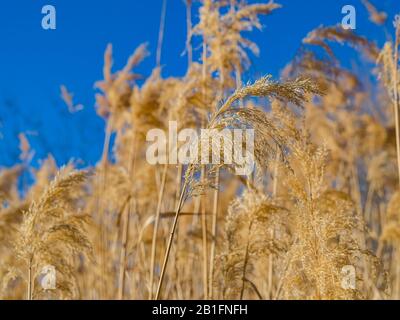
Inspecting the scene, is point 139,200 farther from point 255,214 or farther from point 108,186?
point 255,214

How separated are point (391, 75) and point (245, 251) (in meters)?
1.53

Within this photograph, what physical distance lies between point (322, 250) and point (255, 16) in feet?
8.31

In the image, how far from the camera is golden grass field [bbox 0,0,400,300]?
8.57 ft

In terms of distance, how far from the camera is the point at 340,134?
7016 mm

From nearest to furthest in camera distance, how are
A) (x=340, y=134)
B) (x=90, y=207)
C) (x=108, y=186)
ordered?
1. (x=108, y=186)
2. (x=90, y=207)
3. (x=340, y=134)

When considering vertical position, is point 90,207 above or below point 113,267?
above

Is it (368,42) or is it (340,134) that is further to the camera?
(340,134)

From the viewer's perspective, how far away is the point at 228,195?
6.95 meters

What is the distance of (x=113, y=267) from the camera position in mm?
5867

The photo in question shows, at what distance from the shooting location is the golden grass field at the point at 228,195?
2613 mm
